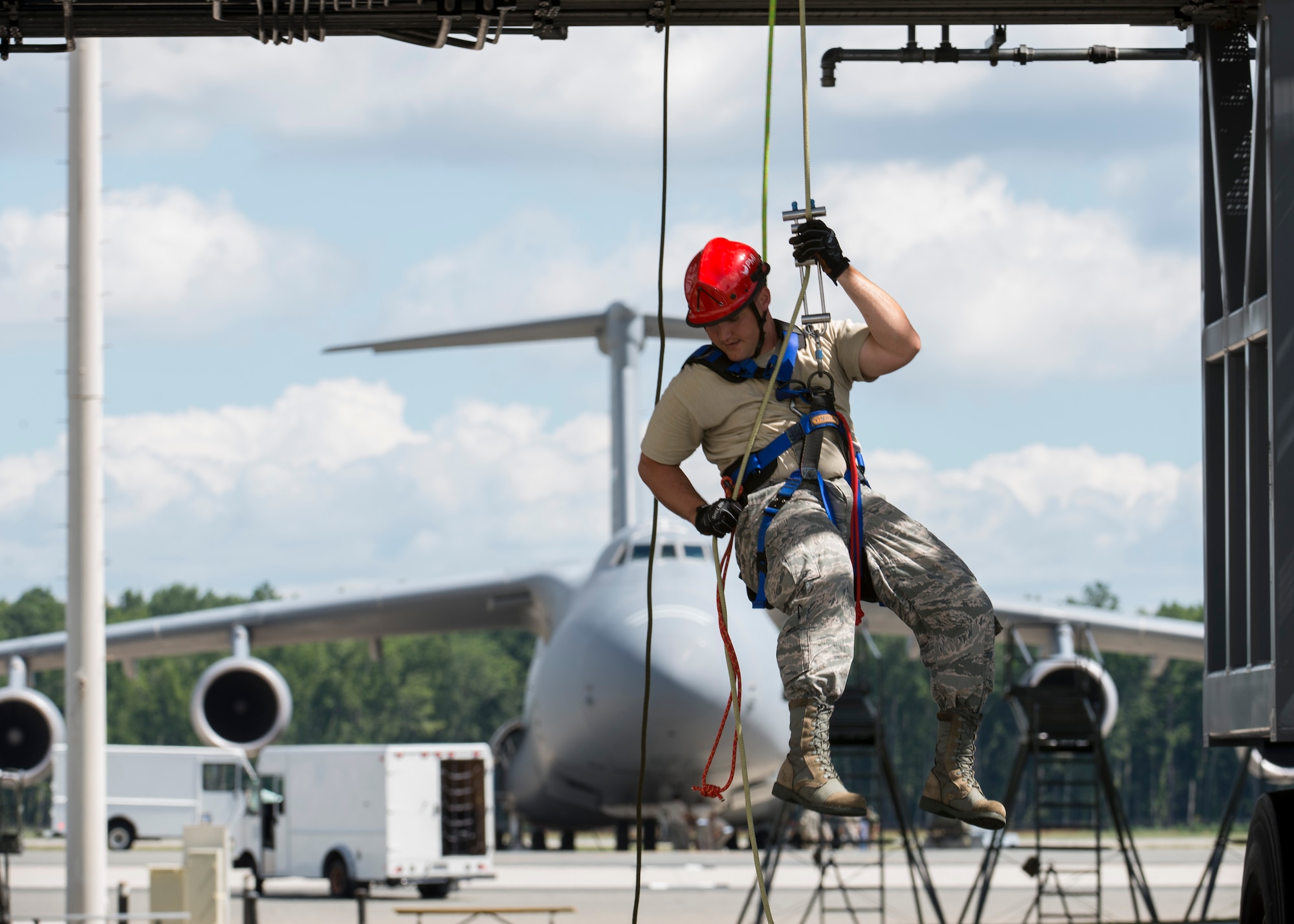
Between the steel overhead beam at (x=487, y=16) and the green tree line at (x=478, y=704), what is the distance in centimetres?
7770

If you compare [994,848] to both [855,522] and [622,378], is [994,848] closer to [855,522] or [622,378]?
[855,522]

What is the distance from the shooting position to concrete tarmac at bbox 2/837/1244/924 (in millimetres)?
16953

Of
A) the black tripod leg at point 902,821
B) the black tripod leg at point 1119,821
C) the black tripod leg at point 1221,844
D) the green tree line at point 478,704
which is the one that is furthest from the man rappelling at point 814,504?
the green tree line at point 478,704

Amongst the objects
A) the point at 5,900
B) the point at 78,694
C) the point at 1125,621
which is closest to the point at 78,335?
the point at 78,694

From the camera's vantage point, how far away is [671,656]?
17.7 metres

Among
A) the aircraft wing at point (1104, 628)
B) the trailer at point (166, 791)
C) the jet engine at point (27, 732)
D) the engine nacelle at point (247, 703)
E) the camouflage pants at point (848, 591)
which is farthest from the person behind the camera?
the trailer at point (166, 791)

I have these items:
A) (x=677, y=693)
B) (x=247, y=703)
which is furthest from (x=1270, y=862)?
(x=247, y=703)

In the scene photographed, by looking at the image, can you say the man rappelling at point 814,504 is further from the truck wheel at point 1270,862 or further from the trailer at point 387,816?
the trailer at point 387,816

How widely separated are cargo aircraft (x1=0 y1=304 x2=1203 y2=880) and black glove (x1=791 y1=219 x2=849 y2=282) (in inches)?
431

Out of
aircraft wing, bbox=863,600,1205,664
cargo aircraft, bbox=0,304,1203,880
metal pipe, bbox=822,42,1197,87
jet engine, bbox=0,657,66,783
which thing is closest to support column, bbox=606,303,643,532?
cargo aircraft, bbox=0,304,1203,880

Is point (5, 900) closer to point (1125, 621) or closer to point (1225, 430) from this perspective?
point (1225, 430)

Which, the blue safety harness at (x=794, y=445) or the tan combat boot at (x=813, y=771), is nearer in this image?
the tan combat boot at (x=813, y=771)

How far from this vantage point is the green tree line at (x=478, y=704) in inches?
3639

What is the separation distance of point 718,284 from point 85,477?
28.5ft
